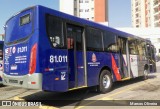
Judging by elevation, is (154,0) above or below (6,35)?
above

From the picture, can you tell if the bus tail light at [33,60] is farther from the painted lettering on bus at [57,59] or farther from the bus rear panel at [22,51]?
the painted lettering on bus at [57,59]

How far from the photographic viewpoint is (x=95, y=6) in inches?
2729

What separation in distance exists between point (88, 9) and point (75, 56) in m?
62.7

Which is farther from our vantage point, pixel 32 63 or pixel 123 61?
pixel 123 61

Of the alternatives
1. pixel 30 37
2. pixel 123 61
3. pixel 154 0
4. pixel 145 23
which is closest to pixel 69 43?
pixel 30 37

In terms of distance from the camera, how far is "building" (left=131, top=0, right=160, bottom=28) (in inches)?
3126

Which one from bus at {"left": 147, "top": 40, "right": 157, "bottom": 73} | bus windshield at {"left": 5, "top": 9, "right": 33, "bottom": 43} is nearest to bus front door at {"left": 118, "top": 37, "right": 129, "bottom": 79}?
bus at {"left": 147, "top": 40, "right": 157, "bottom": 73}

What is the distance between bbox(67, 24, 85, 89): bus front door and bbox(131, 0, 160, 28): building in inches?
2917

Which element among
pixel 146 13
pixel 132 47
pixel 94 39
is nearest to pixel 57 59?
pixel 94 39

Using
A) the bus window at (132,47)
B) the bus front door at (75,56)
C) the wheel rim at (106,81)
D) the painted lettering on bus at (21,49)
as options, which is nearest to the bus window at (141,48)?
the bus window at (132,47)

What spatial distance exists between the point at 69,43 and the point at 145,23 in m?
86.1

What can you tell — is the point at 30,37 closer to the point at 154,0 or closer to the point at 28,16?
the point at 28,16

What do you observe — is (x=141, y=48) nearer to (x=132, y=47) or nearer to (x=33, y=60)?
(x=132, y=47)

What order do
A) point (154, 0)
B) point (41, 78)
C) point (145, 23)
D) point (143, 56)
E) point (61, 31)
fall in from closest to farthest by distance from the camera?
point (41, 78) < point (61, 31) < point (143, 56) < point (154, 0) < point (145, 23)
